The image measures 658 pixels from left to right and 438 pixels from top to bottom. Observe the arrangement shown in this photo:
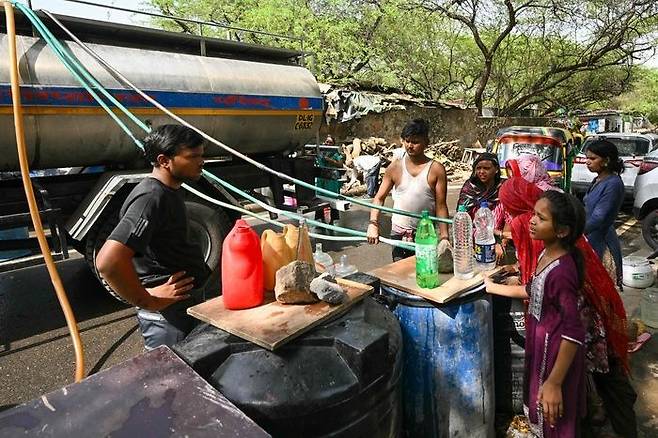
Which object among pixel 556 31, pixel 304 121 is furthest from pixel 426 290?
pixel 556 31

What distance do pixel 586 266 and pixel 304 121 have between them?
173 inches

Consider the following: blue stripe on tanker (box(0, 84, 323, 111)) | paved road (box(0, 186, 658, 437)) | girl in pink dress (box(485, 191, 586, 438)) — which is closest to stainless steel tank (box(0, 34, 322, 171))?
blue stripe on tanker (box(0, 84, 323, 111))

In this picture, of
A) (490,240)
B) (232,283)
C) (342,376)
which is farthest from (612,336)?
(232,283)

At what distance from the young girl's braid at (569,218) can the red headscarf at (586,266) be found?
95 millimetres

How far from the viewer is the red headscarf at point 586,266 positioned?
2041mm

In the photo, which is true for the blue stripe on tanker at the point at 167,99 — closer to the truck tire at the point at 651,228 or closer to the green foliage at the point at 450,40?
the truck tire at the point at 651,228

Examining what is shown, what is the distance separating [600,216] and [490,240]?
2.07m

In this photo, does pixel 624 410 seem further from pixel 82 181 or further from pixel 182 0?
pixel 182 0

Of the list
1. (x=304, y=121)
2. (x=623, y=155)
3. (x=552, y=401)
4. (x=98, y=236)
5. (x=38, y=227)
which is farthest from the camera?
(x=623, y=155)

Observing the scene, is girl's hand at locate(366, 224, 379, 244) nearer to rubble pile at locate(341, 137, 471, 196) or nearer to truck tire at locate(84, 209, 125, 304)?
truck tire at locate(84, 209, 125, 304)

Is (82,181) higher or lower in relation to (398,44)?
lower

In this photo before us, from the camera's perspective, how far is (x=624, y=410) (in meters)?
2.22

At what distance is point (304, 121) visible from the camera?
5.88 meters

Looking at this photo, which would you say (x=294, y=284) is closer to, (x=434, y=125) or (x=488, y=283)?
(x=488, y=283)
